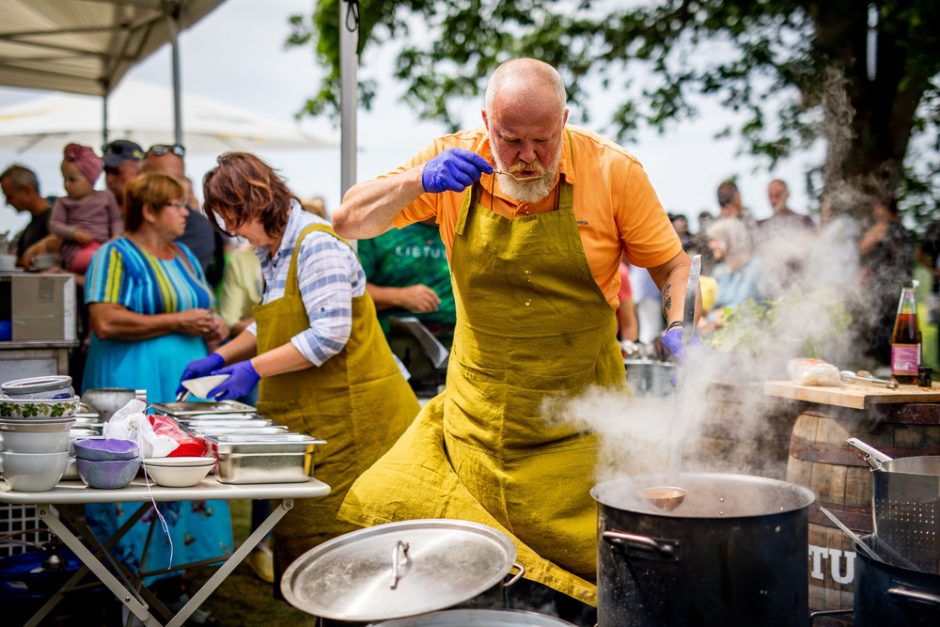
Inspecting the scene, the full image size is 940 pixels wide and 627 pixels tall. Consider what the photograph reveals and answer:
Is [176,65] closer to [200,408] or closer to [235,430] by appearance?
[200,408]

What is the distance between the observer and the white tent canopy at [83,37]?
702cm

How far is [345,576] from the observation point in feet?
5.98

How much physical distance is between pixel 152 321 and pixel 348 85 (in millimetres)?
1346

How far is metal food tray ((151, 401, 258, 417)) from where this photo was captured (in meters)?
2.99

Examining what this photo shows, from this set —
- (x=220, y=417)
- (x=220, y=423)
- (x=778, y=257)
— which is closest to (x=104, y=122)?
(x=778, y=257)

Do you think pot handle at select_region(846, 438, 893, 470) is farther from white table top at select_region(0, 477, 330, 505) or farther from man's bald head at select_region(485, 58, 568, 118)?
white table top at select_region(0, 477, 330, 505)

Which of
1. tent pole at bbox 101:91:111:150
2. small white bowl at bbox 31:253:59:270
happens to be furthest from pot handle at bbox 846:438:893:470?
tent pole at bbox 101:91:111:150

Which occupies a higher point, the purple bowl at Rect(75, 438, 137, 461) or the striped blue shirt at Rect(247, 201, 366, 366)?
the striped blue shirt at Rect(247, 201, 366, 366)

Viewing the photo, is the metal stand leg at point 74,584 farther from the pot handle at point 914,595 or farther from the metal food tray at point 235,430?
the pot handle at point 914,595

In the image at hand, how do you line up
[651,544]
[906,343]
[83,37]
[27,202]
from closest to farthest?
[651,544] → [906,343] → [27,202] → [83,37]

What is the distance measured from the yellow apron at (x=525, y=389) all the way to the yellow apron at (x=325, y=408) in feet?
2.39

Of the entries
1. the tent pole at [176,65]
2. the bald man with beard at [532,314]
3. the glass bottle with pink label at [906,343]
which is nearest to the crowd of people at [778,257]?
the glass bottle with pink label at [906,343]

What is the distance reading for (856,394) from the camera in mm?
2979

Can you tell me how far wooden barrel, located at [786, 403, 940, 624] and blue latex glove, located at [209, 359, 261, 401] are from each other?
1958mm
